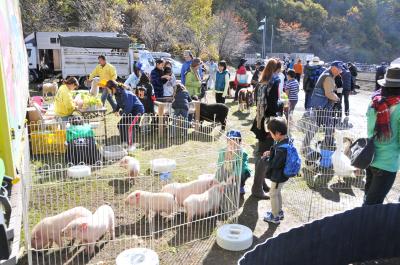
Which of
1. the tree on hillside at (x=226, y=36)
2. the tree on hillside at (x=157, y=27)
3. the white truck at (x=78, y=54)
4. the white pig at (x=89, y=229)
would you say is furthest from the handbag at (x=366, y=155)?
the tree on hillside at (x=226, y=36)

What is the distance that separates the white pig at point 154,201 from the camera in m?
4.53

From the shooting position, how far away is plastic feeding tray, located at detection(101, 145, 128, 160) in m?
7.14

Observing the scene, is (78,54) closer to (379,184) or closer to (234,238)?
(234,238)

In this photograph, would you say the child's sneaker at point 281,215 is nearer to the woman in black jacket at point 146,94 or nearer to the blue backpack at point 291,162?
the blue backpack at point 291,162

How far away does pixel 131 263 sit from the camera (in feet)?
11.6

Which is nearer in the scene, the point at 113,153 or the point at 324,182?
the point at 324,182

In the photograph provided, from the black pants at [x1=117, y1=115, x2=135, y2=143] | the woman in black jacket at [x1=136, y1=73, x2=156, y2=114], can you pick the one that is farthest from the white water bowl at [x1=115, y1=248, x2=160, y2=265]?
the woman in black jacket at [x1=136, y1=73, x2=156, y2=114]

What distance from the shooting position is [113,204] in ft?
17.1

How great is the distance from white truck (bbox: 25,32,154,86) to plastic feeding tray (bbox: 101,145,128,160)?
10.8 metres

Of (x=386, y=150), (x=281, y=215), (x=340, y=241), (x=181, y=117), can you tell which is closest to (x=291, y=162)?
(x=281, y=215)

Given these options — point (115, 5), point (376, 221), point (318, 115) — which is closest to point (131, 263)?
point (376, 221)

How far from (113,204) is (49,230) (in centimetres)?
128

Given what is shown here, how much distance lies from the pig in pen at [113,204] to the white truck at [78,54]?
11.1 metres

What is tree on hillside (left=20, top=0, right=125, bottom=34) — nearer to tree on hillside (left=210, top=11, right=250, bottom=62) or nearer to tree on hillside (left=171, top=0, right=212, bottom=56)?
tree on hillside (left=171, top=0, right=212, bottom=56)
